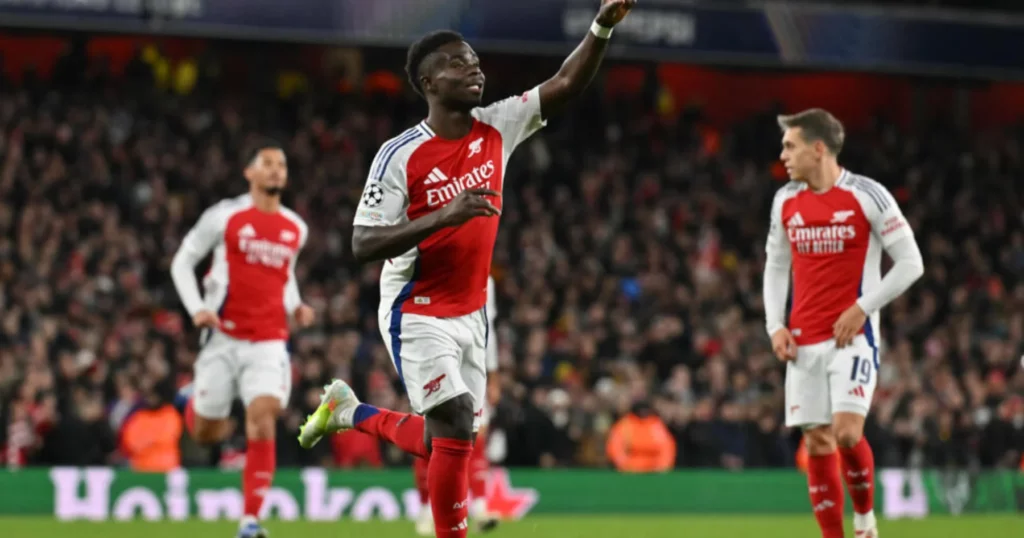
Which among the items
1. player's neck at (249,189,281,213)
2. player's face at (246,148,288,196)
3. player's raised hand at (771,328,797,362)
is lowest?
player's raised hand at (771,328,797,362)

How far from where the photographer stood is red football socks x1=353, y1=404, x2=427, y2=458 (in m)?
8.09

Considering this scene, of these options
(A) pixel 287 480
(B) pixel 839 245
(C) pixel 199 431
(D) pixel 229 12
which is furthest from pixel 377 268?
(B) pixel 839 245

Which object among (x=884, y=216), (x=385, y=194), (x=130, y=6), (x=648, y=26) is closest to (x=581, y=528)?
(x=884, y=216)

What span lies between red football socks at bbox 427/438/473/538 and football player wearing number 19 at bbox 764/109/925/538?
2.54 meters

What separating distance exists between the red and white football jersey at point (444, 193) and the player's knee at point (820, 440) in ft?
7.98

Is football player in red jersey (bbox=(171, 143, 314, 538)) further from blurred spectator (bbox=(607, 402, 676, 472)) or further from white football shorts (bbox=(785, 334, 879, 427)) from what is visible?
blurred spectator (bbox=(607, 402, 676, 472))

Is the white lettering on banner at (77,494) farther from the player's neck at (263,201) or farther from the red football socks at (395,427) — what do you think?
the red football socks at (395,427)

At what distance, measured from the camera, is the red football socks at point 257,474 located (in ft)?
34.1

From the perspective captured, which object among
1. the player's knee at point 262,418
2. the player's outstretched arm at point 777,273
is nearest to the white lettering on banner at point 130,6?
the player's knee at point 262,418

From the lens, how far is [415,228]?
7.14m

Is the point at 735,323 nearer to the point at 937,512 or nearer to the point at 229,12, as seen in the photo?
the point at 937,512

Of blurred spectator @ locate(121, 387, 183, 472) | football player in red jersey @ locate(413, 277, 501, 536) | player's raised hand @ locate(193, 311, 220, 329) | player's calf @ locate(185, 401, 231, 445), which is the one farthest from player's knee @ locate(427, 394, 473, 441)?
blurred spectator @ locate(121, 387, 183, 472)

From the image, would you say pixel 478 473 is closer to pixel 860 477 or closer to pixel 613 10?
pixel 860 477

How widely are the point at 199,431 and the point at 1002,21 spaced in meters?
15.8
